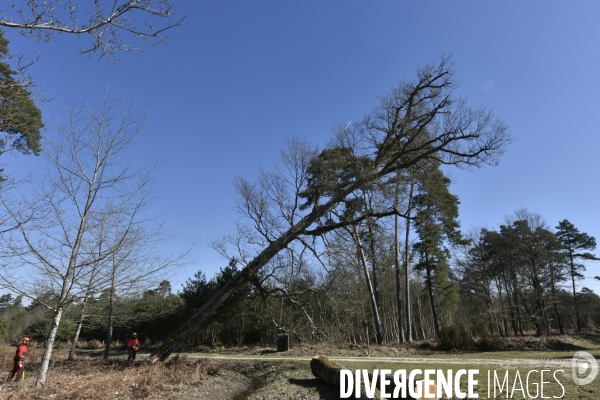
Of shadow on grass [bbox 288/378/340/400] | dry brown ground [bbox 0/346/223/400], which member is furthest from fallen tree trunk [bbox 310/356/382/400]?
dry brown ground [bbox 0/346/223/400]

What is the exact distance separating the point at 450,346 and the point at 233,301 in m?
16.7

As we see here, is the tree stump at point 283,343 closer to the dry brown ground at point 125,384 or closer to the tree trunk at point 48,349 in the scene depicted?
the dry brown ground at point 125,384

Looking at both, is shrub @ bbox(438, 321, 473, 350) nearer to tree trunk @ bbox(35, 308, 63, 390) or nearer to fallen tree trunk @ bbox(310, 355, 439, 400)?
fallen tree trunk @ bbox(310, 355, 439, 400)

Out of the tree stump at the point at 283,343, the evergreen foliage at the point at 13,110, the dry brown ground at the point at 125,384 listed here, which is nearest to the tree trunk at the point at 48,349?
the dry brown ground at the point at 125,384

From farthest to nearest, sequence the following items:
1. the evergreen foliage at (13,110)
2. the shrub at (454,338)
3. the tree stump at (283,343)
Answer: the shrub at (454,338), the tree stump at (283,343), the evergreen foliage at (13,110)

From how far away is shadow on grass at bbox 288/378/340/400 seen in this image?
920 centimetres

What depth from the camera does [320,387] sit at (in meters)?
10.1

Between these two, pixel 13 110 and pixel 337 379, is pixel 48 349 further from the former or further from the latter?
pixel 337 379

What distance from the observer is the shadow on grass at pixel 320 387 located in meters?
9.20

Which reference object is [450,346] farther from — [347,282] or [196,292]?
[196,292]

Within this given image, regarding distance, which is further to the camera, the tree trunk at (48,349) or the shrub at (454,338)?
the shrub at (454,338)

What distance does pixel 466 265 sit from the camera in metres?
33.0

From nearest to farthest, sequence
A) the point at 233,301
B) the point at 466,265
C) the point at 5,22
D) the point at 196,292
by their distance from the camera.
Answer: the point at 5,22 < the point at 233,301 < the point at 196,292 < the point at 466,265

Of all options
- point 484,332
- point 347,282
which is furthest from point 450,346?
point 347,282
